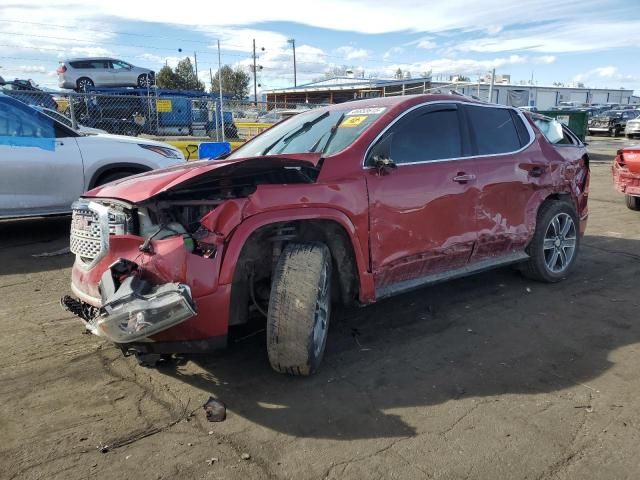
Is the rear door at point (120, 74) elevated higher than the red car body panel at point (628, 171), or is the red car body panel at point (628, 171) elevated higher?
Answer: the rear door at point (120, 74)

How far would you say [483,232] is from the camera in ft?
15.0

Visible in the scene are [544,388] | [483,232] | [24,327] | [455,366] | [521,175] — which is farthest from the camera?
[521,175]

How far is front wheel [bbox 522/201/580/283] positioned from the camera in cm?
522

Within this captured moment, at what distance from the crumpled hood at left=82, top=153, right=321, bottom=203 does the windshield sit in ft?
1.48

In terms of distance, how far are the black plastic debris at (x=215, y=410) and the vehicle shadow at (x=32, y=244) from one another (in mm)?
3687

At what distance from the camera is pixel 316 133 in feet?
14.1

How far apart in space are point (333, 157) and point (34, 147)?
4.90 meters

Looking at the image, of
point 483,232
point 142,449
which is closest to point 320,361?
point 142,449

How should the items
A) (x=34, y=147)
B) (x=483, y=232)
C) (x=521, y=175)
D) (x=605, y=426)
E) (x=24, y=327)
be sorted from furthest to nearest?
(x=34, y=147)
(x=521, y=175)
(x=483, y=232)
(x=24, y=327)
(x=605, y=426)

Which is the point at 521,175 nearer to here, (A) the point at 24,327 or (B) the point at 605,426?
(B) the point at 605,426

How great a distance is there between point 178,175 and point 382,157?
1.45 metres

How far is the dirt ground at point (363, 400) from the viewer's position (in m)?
2.62

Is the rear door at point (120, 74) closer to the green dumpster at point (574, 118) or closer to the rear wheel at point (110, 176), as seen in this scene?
the green dumpster at point (574, 118)

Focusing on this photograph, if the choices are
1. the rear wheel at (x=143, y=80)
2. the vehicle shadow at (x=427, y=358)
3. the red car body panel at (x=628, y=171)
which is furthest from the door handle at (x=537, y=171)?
the rear wheel at (x=143, y=80)
